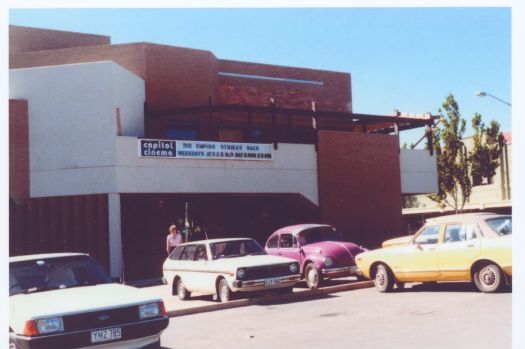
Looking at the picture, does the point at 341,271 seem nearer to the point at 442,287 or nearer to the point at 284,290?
the point at 284,290

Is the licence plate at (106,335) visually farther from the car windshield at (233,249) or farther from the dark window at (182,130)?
the dark window at (182,130)

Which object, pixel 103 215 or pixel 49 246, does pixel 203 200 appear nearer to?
pixel 103 215

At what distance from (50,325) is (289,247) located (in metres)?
9.19

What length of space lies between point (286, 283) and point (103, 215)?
28.4 feet

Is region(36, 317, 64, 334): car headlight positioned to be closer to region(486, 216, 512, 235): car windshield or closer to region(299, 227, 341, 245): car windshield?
region(486, 216, 512, 235): car windshield

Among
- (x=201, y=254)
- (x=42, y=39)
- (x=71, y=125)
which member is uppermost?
(x=42, y=39)

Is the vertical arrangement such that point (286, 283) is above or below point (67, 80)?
below

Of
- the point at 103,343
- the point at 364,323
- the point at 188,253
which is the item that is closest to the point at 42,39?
the point at 188,253

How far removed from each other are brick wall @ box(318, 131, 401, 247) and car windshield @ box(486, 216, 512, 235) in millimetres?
11821

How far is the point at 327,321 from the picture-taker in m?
9.30

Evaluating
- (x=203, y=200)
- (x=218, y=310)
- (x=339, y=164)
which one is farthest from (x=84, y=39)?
(x=218, y=310)

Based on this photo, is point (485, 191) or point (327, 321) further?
point (485, 191)

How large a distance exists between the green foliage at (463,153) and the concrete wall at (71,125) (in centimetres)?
1766

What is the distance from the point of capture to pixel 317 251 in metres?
14.0
